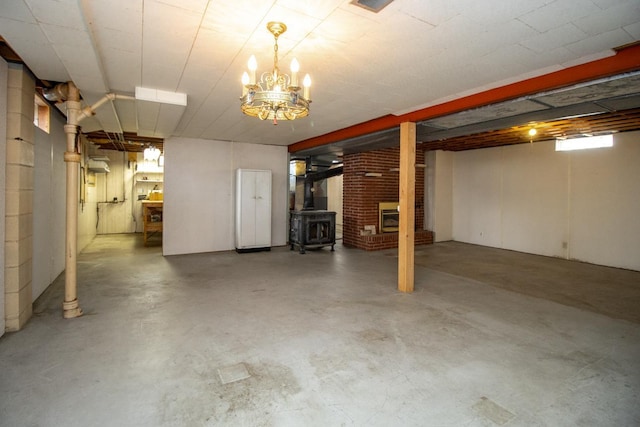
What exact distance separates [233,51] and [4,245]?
2607 millimetres

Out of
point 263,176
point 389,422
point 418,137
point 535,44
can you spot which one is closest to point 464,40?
point 535,44

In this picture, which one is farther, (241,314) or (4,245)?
(241,314)

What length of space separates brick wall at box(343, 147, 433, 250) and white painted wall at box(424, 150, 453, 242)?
0.54m

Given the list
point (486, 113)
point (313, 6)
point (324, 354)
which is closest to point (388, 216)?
point (486, 113)

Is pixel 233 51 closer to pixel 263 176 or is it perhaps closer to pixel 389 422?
pixel 389 422

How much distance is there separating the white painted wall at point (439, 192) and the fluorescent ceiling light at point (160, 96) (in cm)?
649

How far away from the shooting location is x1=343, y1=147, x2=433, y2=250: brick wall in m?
7.36

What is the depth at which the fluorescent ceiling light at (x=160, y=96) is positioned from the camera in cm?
344

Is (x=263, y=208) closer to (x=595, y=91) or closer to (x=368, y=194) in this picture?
(x=368, y=194)

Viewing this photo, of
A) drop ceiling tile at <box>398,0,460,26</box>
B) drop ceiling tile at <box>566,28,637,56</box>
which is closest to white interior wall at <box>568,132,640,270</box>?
drop ceiling tile at <box>566,28,637,56</box>

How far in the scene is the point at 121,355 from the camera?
2.44 metres

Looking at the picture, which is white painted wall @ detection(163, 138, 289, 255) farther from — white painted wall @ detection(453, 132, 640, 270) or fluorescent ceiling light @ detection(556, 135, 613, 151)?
fluorescent ceiling light @ detection(556, 135, 613, 151)

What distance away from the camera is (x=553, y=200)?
6590 mm

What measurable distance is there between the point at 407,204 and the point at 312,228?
3079 mm
